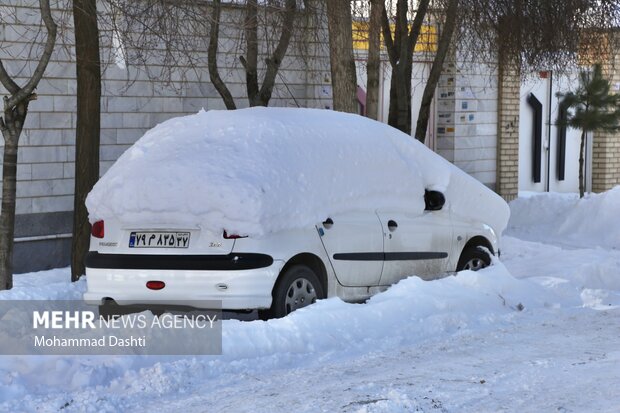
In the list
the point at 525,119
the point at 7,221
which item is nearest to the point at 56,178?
the point at 7,221

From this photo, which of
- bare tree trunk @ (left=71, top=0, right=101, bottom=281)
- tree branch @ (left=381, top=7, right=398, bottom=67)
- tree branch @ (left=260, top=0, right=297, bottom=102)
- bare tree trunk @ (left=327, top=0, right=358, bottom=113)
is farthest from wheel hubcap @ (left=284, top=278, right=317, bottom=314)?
tree branch @ (left=381, top=7, right=398, bottom=67)

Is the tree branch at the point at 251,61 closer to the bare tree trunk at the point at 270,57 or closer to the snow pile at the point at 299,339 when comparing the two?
the bare tree trunk at the point at 270,57

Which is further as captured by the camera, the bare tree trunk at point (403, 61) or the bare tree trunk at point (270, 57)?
the bare tree trunk at point (403, 61)

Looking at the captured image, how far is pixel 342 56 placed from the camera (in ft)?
43.3

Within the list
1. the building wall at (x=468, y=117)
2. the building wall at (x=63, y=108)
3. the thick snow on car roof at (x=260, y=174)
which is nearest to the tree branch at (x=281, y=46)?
the building wall at (x=63, y=108)

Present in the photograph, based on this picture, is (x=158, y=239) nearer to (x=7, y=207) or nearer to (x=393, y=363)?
(x=393, y=363)

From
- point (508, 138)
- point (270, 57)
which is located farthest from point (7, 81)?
point (508, 138)

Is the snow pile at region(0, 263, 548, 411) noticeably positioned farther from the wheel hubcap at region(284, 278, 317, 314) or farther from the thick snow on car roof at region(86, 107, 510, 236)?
the thick snow on car roof at region(86, 107, 510, 236)

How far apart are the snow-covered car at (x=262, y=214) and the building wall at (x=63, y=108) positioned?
4261mm

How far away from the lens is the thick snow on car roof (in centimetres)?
773

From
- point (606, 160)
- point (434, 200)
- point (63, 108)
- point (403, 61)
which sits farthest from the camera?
point (606, 160)

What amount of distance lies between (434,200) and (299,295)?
200cm

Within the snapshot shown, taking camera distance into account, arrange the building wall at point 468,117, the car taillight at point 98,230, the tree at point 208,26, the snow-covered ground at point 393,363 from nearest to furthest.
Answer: the snow-covered ground at point 393,363 → the car taillight at point 98,230 → the tree at point 208,26 → the building wall at point 468,117

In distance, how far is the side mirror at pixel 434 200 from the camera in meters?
9.53
